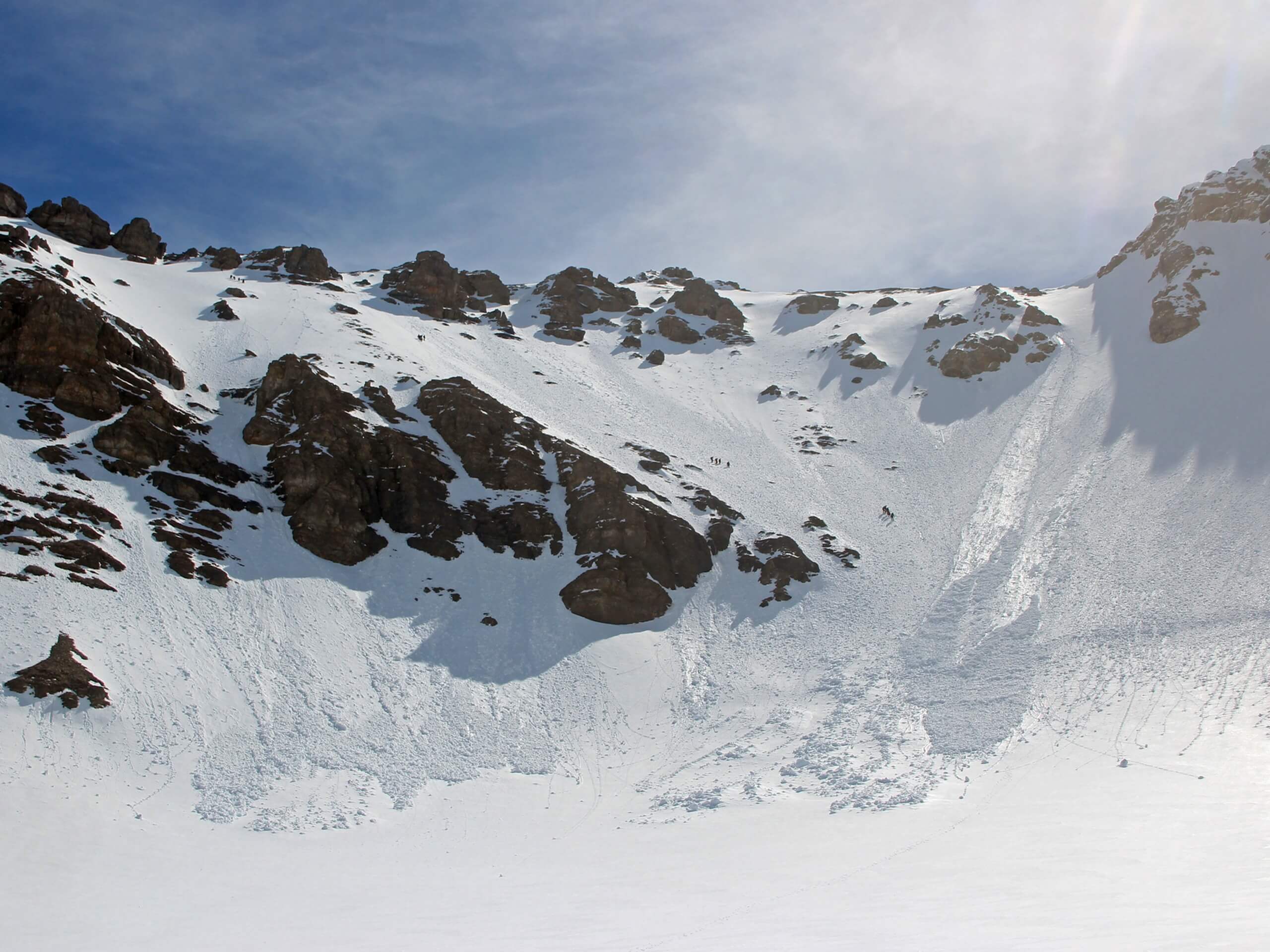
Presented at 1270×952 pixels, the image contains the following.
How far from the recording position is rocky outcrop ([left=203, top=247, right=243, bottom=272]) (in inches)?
3091

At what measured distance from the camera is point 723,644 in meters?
38.5

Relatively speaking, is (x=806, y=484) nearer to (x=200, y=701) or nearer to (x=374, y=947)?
(x=200, y=701)

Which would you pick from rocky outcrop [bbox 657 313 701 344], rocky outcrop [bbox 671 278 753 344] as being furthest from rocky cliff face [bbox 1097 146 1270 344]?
rocky outcrop [bbox 657 313 701 344]

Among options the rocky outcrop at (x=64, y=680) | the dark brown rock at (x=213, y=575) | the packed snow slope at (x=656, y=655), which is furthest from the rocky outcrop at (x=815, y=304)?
the rocky outcrop at (x=64, y=680)

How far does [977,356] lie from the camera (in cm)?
7431

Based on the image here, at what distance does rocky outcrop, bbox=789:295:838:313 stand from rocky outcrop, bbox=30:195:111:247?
79.6m

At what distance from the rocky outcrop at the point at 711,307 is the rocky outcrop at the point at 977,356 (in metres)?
24.3

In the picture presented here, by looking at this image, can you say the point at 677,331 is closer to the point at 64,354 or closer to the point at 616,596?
the point at 616,596

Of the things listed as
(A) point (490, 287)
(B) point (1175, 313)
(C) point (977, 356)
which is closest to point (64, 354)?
(A) point (490, 287)

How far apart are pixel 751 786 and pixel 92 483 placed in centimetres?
3444

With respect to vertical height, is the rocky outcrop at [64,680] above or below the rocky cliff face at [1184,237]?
below

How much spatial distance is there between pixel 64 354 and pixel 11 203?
38.2 m

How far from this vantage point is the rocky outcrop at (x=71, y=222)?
69.9 m

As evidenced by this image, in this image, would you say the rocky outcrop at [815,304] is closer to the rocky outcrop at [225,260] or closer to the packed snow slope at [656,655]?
the packed snow slope at [656,655]
